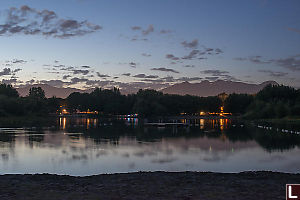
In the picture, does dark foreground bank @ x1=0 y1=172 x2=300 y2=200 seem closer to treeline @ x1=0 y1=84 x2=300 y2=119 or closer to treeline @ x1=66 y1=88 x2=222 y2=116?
treeline @ x1=0 y1=84 x2=300 y2=119

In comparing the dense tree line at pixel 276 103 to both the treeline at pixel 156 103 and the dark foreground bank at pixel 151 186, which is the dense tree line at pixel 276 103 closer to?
the treeline at pixel 156 103

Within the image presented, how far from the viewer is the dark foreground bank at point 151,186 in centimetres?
1076

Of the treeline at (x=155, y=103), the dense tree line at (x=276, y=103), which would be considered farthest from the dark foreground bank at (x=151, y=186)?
the treeline at (x=155, y=103)

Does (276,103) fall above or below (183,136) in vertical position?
above

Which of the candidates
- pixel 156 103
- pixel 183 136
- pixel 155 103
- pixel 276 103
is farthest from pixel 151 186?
pixel 156 103

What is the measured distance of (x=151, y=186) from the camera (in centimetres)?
1227

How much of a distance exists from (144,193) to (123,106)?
520ft

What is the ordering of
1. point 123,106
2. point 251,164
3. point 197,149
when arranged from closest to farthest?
point 251,164 < point 197,149 < point 123,106

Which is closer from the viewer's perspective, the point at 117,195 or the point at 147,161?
the point at 117,195

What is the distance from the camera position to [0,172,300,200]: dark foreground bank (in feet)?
35.3

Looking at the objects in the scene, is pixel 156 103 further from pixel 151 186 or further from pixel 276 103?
pixel 151 186

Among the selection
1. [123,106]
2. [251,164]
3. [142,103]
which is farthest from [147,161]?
[123,106]

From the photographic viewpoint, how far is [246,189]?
11.7m

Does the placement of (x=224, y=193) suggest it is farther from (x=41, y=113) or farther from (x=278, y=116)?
(x=41, y=113)
